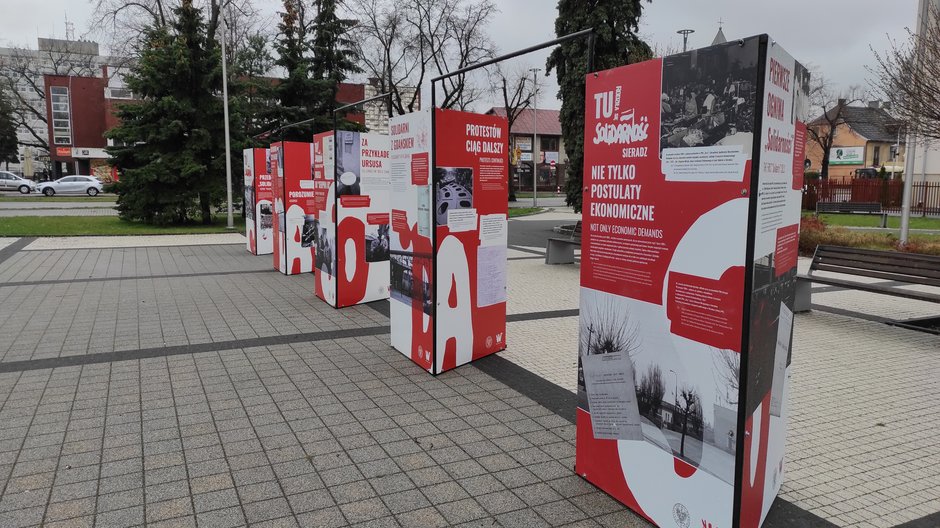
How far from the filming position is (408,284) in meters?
6.08

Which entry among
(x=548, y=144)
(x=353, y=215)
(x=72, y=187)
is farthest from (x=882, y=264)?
(x=548, y=144)

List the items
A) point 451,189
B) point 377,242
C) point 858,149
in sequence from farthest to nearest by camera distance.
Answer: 1. point 858,149
2. point 377,242
3. point 451,189

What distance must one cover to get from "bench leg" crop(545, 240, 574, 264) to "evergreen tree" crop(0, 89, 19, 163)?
6222 centimetres

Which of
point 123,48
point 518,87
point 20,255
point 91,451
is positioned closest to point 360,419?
point 91,451

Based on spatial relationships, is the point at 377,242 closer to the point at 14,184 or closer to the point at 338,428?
the point at 338,428

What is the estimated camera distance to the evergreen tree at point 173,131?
68.3 feet

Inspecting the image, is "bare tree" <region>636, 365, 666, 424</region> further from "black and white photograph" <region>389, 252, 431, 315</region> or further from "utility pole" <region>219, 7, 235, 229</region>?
"utility pole" <region>219, 7, 235, 229</region>

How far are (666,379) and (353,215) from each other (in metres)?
6.28

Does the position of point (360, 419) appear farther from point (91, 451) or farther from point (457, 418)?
point (91, 451)

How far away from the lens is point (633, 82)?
121 inches

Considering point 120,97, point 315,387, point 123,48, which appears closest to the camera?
point 315,387

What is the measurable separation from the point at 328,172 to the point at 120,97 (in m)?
59.8

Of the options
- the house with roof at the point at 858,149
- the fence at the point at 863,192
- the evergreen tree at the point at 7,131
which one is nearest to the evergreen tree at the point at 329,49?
the fence at the point at 863,192

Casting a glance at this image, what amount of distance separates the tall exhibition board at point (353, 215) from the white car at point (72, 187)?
1642 inches
